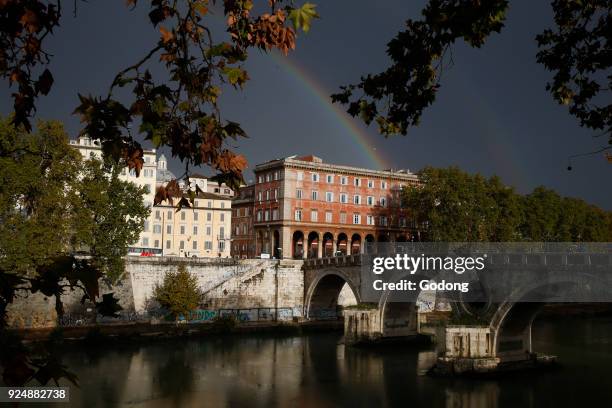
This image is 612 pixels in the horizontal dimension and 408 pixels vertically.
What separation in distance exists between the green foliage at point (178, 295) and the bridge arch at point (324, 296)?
11224 mm

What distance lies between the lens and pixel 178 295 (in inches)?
1845

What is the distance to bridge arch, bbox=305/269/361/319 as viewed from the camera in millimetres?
54938

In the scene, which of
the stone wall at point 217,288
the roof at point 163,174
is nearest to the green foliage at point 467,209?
the stone wall at point 217,288

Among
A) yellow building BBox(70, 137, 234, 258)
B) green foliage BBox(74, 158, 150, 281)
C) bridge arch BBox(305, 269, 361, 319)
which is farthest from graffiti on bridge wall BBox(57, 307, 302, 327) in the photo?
yellow building BBox(70, 137, 234, 258)

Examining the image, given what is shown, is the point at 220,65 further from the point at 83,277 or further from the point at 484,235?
the point at 484,235

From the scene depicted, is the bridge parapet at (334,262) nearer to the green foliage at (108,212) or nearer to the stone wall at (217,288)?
the stone wall at (217,288)

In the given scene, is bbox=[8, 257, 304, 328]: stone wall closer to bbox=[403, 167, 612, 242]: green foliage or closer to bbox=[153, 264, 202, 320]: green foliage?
bbox=[153, 264, 202, 320]: green foliage

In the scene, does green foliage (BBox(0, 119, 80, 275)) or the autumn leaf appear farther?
green foliage (BBox(0, 119, 80, 275))

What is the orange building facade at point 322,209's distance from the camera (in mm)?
67438

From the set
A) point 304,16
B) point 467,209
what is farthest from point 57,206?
point 304,16

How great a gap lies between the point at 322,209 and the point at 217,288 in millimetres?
20365

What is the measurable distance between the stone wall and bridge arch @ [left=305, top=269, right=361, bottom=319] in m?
1.18

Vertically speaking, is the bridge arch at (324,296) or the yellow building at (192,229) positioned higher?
the yellow building at (192,229)

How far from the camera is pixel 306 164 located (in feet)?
222
